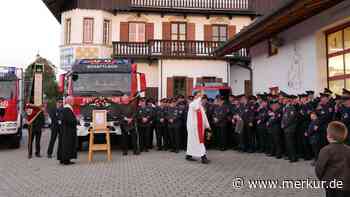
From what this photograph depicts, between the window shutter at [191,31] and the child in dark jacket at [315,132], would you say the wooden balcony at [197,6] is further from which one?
the child in dark jacket at [315,132]

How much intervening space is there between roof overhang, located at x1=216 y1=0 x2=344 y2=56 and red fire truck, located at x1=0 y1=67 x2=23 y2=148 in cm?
864

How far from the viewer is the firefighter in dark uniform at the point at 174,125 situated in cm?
1257

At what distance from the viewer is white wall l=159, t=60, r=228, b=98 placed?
91.4 feet

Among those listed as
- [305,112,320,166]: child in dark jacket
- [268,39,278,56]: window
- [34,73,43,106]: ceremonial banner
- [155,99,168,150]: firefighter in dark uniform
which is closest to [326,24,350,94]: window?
[305,112,320,166]: child in dark jacket

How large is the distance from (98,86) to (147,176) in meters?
5.60

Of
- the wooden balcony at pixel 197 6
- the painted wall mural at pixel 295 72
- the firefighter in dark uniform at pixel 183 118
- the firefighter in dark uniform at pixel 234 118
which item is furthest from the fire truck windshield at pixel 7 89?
the wooden balcony at pixel 197 6

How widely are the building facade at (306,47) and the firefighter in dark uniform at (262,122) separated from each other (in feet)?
4.51

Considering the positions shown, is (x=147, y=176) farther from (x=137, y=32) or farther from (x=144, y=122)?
(x=137, y=32)

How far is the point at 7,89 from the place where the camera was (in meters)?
14.2

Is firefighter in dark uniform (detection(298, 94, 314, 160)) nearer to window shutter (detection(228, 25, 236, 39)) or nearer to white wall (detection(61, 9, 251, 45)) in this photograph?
white wall (detection(61, 9, 251, 45))

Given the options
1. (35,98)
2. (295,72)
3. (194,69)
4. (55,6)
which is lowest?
(35,98)

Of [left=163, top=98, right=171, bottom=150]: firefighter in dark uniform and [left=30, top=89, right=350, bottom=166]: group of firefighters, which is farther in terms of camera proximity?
[left=163, top=98, right=171, bottom=150]: firefighter in dark uniform

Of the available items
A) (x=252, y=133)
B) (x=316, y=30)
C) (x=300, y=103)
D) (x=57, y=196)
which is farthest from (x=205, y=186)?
(x=316, y=30)

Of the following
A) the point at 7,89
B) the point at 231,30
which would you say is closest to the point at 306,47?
the point at 7,89
